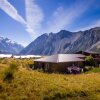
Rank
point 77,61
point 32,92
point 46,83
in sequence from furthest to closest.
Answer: point 77,61 → point 46,83 → point 32,92

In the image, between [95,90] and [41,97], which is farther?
[95,90]

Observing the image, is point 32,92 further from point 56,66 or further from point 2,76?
point 56,66

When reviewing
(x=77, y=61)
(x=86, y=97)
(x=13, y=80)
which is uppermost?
(x=77, y=61)

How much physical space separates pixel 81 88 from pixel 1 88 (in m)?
8.76

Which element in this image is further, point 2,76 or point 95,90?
point 2,76

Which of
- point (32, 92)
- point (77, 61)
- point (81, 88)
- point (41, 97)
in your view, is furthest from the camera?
point (77, 61)

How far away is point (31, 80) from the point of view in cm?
2630

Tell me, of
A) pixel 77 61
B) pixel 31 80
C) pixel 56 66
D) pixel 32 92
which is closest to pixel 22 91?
pixel 32 92

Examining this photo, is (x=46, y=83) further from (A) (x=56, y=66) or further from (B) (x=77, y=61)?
(B) (x=77, y=61)

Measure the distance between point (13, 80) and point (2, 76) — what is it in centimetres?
199

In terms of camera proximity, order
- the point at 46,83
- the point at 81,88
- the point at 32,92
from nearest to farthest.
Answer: the point at 32,92
the point at 81,88
the point at 46,83

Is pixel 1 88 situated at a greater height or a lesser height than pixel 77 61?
lesser

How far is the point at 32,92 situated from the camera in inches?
855

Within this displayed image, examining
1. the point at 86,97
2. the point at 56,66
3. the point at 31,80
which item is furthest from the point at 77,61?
the point at 86,97
